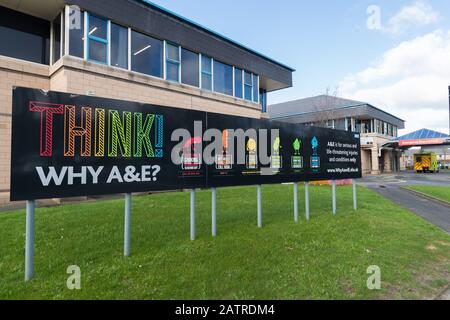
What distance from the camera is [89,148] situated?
4.34m

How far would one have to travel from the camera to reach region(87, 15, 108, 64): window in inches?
483

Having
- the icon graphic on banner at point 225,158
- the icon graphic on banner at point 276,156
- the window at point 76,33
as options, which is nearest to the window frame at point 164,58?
the window at point 76,33

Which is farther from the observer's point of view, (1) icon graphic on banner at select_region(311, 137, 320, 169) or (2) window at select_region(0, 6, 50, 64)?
(2) window at select_region(0, 6, 50, 64)

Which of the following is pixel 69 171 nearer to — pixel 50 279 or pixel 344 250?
pixel 50 279

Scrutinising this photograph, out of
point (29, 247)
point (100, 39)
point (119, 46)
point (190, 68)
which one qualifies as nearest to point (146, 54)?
point (119, 46)

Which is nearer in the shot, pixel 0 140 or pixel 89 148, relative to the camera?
pixel 89 148

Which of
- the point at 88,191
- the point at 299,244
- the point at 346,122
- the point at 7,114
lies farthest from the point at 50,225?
the point at 346,122

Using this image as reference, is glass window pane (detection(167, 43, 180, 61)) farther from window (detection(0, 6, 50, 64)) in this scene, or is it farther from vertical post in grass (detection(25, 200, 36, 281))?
vertical post in grass (detection(25, 200, 36, 281))

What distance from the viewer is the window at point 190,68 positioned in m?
16.3

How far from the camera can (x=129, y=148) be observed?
4.74m

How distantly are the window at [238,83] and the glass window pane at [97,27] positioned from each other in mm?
9408

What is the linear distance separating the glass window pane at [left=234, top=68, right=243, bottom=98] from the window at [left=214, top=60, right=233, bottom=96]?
42 cm

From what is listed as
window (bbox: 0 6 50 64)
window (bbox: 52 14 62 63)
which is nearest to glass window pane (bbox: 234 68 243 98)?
window (bbox: 52 14 62 63)

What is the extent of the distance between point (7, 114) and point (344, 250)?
13.3 m
